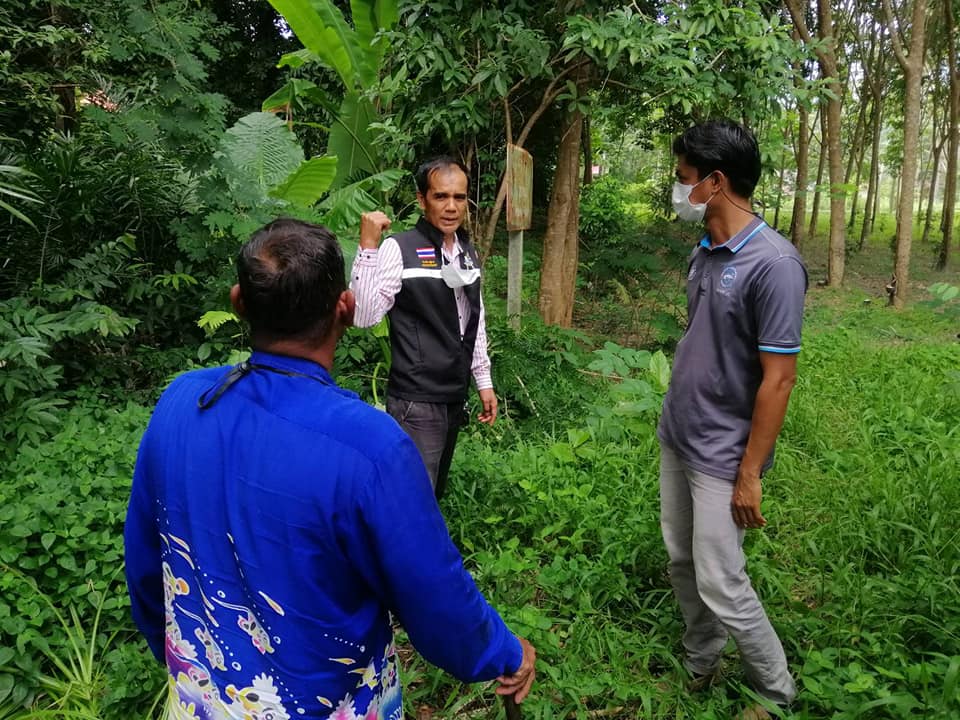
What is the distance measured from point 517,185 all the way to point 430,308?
2564 millimetres

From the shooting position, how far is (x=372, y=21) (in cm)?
584

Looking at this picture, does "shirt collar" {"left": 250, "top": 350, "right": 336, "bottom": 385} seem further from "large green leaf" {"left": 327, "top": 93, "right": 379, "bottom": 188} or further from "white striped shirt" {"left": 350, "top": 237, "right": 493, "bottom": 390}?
"large green leaf" {"left": 327, "top": 93, "right": 379, "bottom": 188}

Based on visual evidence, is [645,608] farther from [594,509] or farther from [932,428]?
[932,428]

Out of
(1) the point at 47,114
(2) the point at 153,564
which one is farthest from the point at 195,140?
(2) the point at 153,564

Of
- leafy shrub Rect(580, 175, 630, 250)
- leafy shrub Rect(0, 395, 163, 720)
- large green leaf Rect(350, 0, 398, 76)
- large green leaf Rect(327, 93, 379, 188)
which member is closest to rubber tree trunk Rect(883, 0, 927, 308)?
leafy shrub Rect(580, 175, 630, 250)

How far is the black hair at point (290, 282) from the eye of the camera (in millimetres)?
1096

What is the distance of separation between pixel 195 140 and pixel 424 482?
4678 millimetres

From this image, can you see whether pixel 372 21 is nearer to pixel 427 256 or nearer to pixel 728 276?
pixel 427 256

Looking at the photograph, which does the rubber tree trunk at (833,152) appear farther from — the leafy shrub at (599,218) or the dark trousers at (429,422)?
the dark trousers at (429,422)

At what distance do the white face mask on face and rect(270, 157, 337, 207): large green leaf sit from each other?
2.96 meters

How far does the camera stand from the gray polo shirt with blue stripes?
1947mm

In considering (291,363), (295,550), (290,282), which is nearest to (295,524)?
(295,550)

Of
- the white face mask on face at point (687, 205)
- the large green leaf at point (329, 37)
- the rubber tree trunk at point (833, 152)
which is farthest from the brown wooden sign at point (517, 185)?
the rubber tree trunk at point (833, 152)

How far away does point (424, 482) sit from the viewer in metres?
1.09
